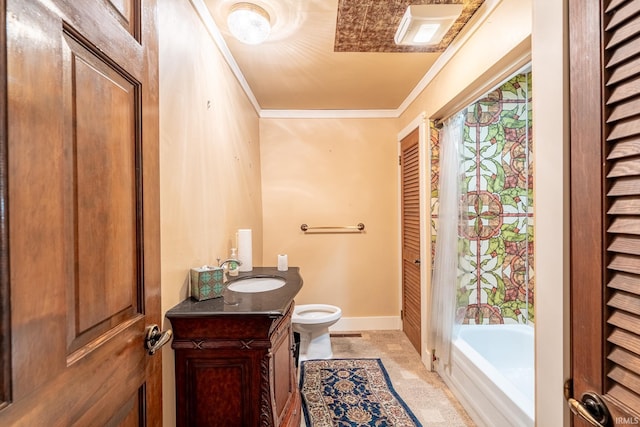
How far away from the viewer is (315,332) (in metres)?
2.65

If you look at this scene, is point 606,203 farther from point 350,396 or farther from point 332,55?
point 350,396

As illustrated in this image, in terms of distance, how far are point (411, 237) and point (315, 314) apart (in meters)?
1.16

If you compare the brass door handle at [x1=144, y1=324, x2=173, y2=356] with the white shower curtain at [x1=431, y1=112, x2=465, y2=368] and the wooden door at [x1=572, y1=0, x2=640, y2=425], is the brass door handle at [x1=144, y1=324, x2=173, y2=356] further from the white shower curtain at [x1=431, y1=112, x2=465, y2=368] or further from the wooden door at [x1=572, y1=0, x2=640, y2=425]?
the white shower curtain at [x1=431, y1=112, x2=465, y2=368]

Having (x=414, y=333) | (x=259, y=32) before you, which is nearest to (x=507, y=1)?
(x=259, y=32)

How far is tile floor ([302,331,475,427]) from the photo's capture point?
1905mm

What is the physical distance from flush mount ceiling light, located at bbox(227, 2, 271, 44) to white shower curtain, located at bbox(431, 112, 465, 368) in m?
1.45

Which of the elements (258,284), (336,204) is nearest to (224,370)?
(258,284)

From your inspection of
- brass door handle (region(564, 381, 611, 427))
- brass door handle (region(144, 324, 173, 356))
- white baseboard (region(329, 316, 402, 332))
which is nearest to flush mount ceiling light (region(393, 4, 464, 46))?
brass door handle (region(564, 381, 611, 427))

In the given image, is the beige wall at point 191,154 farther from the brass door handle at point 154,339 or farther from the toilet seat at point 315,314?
the toilet seat at point 315,314

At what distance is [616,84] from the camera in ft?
1.98

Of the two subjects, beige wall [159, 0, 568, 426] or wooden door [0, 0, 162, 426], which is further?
beige wall [159, 0, 568, 426]

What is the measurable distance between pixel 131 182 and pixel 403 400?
2.13 m

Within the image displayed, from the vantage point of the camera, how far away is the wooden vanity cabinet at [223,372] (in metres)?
1.22

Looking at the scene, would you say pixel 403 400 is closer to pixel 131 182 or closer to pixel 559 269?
pixel 559 269
